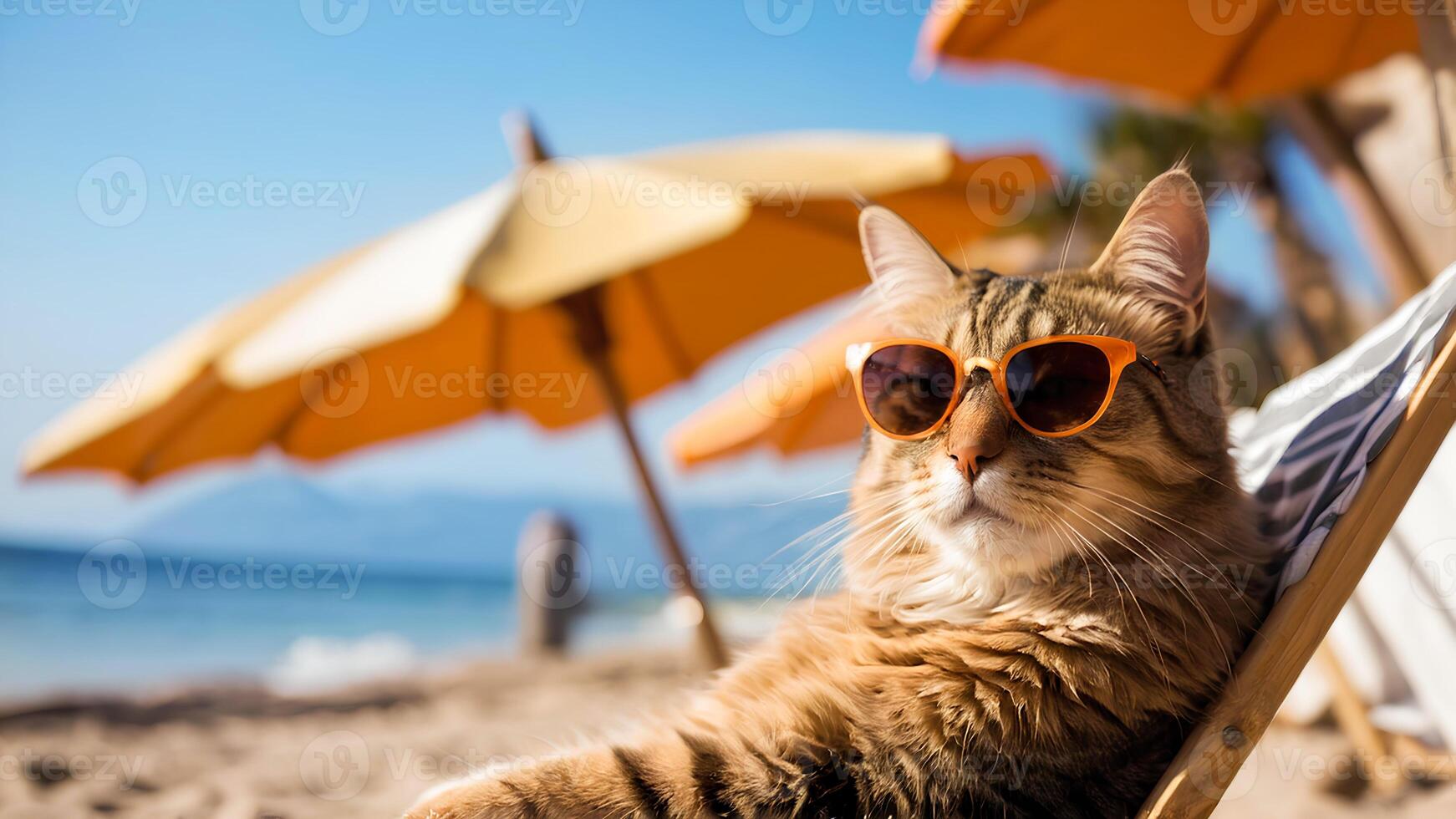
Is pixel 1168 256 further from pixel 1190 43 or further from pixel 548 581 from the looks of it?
pixel 548 581

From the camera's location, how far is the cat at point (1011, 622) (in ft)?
4.11

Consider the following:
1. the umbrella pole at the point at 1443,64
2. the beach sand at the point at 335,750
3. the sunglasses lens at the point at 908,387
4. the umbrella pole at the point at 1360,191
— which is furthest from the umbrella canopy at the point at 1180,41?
the beach sand at the point at 335,750

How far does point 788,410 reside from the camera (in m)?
4.73

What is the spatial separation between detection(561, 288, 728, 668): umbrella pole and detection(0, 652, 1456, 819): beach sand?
0.37 metres

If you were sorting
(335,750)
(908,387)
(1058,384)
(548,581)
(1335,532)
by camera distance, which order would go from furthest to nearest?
(548,581) → (335,750) → (908,387) → (1058,384) → (1335,532)

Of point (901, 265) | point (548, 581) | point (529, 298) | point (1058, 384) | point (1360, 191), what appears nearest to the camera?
point (1058, 384)

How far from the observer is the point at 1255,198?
11.8 metres

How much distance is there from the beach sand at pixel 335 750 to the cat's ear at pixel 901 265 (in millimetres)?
984

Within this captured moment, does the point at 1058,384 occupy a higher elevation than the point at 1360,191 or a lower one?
lower

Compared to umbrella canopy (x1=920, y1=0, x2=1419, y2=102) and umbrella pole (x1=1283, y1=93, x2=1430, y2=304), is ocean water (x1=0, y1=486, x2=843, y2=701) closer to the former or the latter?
umbrella canopy (x1=920, y1=0, x2=1419, y2=102)

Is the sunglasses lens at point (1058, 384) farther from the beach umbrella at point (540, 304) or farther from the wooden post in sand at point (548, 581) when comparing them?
the wooden post in sand at point (548, 581)

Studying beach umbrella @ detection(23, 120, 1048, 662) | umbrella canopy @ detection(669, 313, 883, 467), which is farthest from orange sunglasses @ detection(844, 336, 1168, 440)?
umbrella canopy @ detection(669, 313, 883, 467)

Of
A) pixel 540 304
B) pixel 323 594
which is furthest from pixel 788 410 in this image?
pixel 323 594

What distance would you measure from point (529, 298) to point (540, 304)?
3.41 ft
